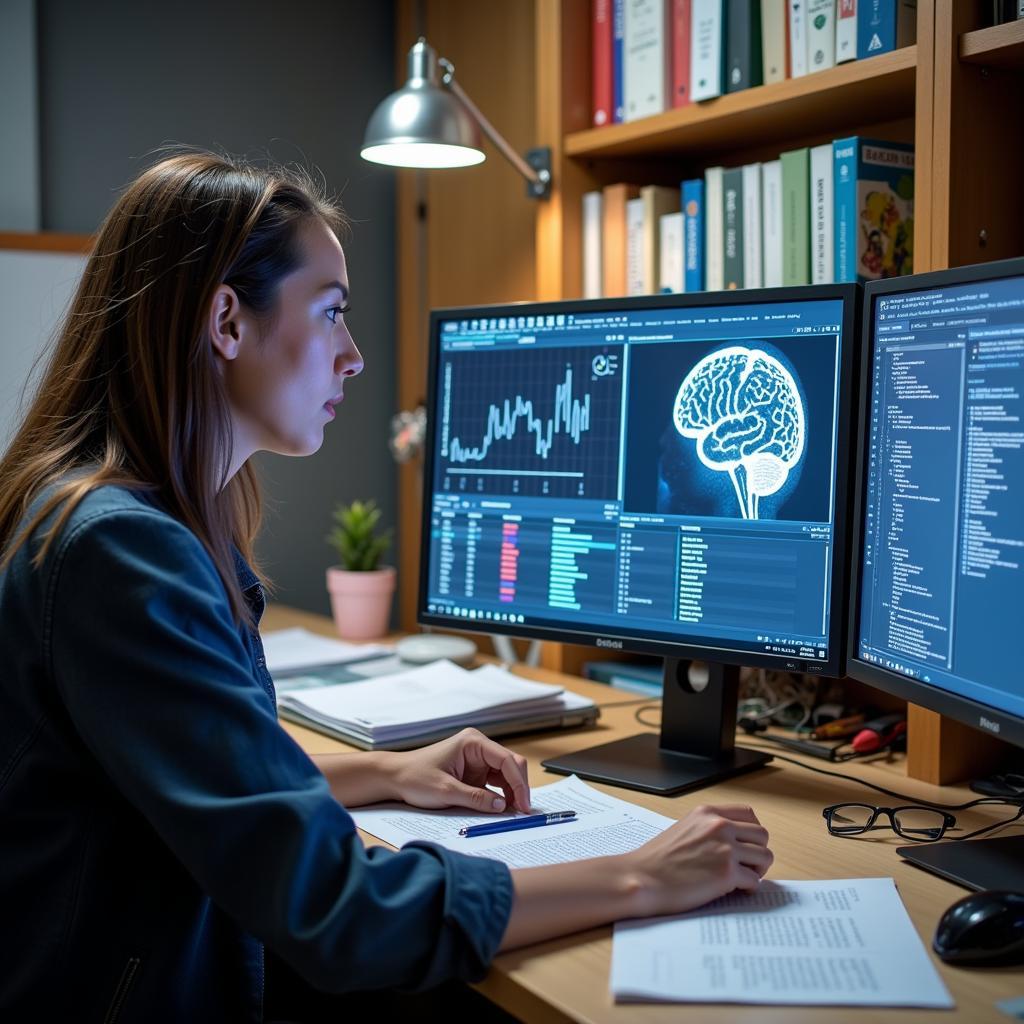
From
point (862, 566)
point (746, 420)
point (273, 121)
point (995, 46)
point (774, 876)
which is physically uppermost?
point (273, 121)

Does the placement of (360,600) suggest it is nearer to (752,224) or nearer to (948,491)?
(752,224)

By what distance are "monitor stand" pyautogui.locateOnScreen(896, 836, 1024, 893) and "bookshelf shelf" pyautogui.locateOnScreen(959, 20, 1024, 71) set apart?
763 millimetres

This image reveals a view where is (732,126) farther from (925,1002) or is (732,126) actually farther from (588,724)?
(925,1002)

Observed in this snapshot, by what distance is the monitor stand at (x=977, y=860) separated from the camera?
94 cm

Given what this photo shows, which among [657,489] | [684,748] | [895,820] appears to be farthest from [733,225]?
[895,820]

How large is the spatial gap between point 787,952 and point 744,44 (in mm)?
1113

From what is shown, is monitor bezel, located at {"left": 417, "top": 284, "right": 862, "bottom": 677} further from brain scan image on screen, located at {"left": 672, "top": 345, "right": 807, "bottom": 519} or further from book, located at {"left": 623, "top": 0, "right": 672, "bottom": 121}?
book, located at {"left": 623, "top": 0, "right": 672, "bottom": 121}

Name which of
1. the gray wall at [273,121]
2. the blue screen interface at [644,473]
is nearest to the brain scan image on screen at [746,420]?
the blue screen interface at [644,473]

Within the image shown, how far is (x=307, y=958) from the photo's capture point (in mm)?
769

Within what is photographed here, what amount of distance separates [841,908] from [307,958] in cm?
41

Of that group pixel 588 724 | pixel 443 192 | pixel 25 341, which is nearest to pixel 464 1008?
pixel 588 724

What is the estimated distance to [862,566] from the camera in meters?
1.14

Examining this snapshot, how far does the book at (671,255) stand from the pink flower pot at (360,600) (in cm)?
71

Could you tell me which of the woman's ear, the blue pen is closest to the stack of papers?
the blue pen
